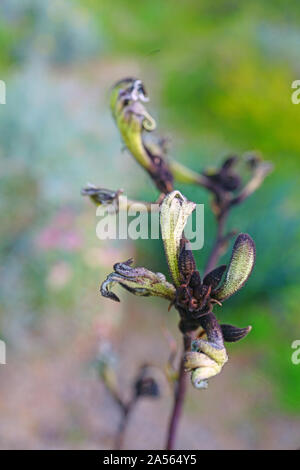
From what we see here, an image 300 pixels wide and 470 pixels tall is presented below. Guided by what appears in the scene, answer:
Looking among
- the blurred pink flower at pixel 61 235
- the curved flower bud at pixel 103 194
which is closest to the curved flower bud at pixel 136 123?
the curved flower bud at pixel 103 194

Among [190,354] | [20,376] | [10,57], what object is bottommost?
[190,354]

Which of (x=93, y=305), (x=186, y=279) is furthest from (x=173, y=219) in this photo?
(x=93, y=305)

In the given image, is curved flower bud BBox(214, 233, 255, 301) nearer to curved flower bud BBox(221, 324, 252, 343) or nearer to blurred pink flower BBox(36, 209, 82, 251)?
curved flower bud BBox(221, 324, 252, 343)

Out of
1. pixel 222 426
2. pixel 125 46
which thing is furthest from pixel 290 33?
pixel 222 426

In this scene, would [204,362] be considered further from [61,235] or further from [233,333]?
[61,235]

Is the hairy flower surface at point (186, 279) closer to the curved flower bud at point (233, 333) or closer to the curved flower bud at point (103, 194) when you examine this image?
the curved flower bud at point (233, 333)

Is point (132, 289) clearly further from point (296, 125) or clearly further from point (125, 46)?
point (125, 46)

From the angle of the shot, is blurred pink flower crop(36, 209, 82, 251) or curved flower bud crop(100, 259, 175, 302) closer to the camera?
curved flower bud crop(100, 259, 175, 302)

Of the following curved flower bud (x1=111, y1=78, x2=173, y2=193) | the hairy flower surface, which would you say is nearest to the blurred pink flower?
curved flower bud (x1=111, y1=78, x2=173, y2=193)
